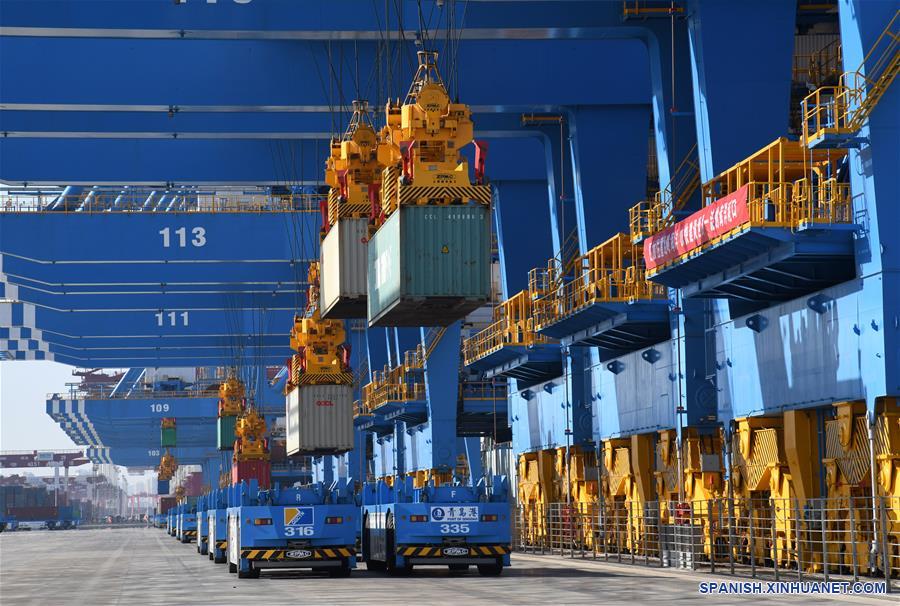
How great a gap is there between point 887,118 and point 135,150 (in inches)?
993

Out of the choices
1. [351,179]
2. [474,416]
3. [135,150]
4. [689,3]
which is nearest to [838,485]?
[689,3]

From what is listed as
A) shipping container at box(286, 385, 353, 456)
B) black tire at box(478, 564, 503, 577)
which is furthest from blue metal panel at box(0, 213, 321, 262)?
black tire at box(478, 564, 503, 577)

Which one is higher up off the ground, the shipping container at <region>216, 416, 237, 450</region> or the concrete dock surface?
the shipping container at <region>216, 416, 237, 450</region>

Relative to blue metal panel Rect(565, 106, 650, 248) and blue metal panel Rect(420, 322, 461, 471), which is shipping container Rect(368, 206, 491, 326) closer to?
blue metal panel Rect(565, 106, 650, 248)

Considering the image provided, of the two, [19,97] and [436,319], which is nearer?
[436,319]

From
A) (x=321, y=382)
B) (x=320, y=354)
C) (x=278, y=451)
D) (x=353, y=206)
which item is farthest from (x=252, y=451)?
(x=278, y=451)

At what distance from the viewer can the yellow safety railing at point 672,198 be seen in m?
29.7

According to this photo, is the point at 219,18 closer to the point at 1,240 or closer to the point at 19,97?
the point at 19,97

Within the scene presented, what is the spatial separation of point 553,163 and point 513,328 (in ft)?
15.6

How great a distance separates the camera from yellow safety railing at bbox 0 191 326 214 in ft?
161

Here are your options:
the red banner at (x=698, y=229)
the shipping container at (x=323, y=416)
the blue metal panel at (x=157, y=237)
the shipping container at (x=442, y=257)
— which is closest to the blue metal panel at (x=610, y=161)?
the red banner at (x=698, y=229)

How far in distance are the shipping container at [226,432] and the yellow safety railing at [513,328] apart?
119 feet

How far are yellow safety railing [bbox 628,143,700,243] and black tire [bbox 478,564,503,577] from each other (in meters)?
7.49

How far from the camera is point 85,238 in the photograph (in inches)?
1919
